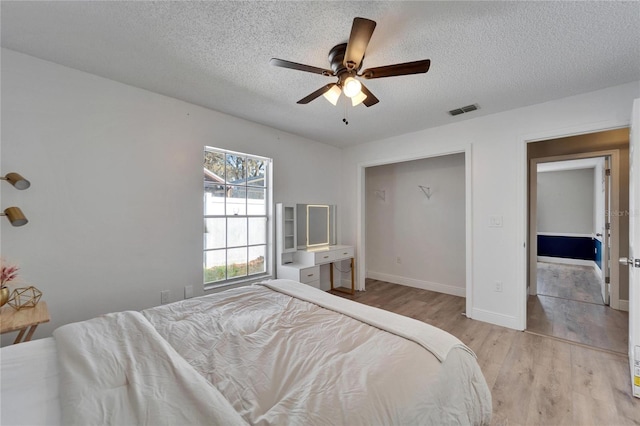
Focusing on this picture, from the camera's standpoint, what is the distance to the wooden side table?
4.99ft

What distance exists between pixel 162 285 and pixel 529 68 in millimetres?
3821

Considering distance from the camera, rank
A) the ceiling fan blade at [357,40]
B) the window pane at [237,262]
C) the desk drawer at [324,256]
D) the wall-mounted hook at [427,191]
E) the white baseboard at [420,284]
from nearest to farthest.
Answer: the ceiling fan blade at [357,40], the window pane at [237,262], the desk drawer at [324,256], the white baseboard at [420,284], the wall-mounted hook at [427,191]

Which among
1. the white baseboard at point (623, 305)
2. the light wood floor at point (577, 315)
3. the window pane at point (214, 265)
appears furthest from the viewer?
the white baseboard at point (623, 305)

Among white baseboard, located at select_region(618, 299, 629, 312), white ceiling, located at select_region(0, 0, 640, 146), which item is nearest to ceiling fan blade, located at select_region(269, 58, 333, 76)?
white ceiling, located at select_region(0, 0, 640, 146)

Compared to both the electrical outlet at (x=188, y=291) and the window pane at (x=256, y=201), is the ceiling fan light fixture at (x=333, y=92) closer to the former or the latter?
the window pane at (x=256, y=201)

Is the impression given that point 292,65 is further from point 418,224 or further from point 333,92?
point 418,224

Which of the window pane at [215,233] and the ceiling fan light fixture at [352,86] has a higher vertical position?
the ceiling fan light fixture at [352,86]

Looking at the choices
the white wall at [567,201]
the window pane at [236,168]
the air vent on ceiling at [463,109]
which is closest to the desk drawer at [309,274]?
the window pane at [236,168]

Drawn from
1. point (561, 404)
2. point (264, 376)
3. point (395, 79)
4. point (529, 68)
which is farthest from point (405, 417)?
point (529, 68)

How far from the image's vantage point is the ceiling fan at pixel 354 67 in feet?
4.65

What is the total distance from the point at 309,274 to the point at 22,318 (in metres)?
2.56

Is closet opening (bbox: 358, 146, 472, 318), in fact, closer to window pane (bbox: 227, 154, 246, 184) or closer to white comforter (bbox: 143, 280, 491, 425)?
window pane (bbox: 227, 154, 246, 184)

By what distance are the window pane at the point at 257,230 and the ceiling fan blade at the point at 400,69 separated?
237 cm

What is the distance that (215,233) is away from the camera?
310cm
